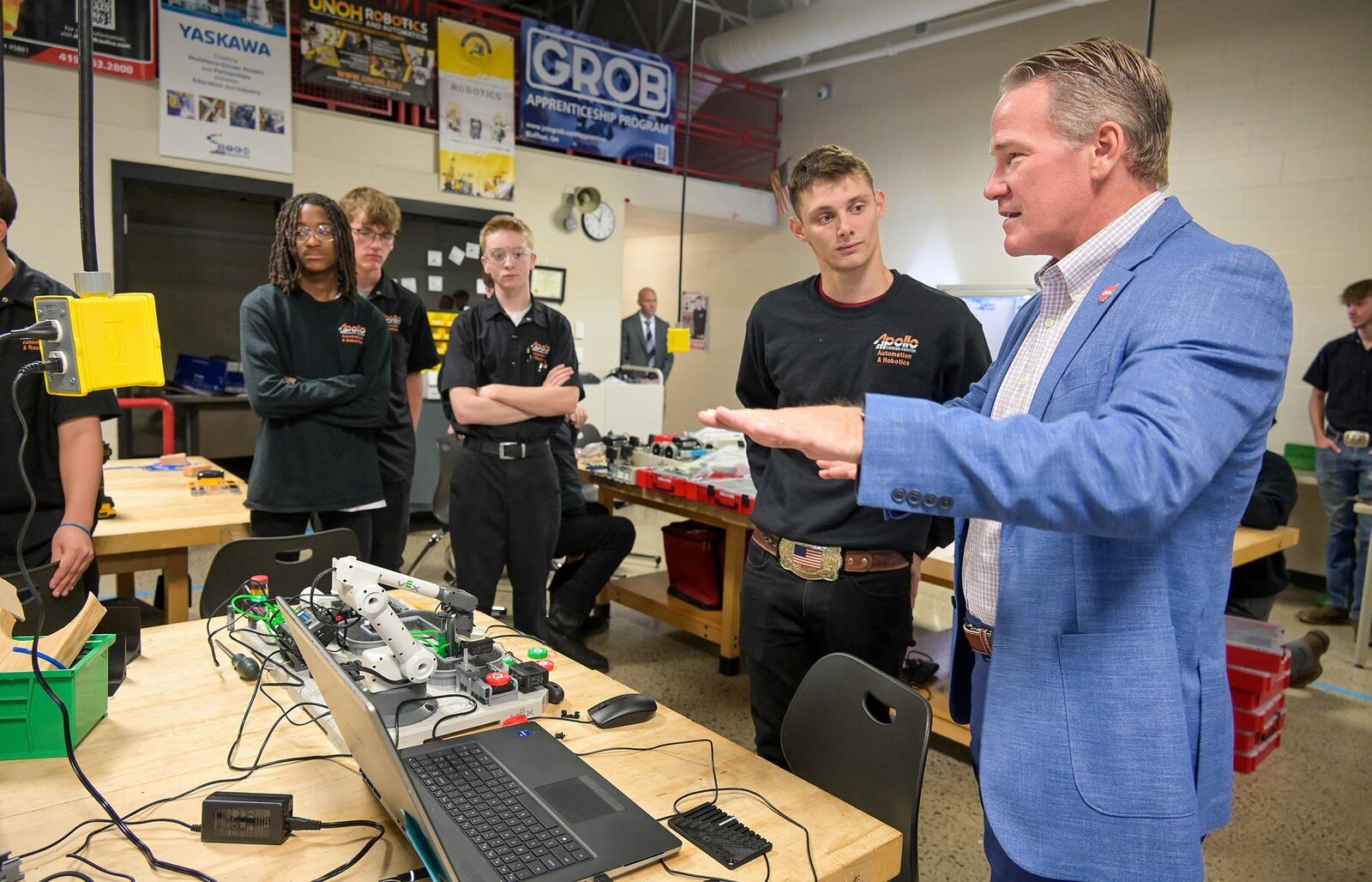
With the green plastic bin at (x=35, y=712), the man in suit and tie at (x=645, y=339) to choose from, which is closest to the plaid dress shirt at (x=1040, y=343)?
the green plastic bin at (x=35, y=712)

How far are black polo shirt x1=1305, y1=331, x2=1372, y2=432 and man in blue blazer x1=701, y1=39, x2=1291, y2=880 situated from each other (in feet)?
16.0

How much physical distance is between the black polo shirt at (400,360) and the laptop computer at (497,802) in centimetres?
214

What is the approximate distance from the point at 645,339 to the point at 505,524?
5622mm

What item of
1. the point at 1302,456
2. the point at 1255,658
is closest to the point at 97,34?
the point at 1255,658

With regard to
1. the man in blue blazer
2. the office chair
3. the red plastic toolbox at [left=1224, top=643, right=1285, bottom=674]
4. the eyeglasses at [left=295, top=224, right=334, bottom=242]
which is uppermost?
the eyeglasses at [left=295, top=224, right=334, bottom=242]

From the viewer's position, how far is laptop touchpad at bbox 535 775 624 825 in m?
1.10

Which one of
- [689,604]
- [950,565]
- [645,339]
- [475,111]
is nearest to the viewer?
[950,565]

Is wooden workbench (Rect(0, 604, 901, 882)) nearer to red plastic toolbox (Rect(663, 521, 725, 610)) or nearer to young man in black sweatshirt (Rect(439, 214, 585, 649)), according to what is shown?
young man in black sweatshirt (Rect(439, 214, 585, 649))

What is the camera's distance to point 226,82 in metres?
5.35

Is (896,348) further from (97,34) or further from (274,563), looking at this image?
(97,34)

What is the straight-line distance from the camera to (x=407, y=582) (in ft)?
4.85

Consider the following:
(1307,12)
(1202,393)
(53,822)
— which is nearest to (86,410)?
(53,822)

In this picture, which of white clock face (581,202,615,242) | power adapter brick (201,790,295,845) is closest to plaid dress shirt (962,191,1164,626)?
power adapter brick (201,790,295,845)

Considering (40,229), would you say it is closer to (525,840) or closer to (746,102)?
(525,840)
